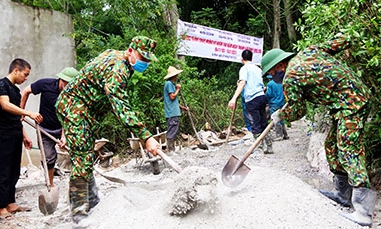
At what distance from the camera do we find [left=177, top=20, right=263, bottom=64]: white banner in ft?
27.9

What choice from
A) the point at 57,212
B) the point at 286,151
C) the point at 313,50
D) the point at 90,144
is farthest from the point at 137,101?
the point at 313,50

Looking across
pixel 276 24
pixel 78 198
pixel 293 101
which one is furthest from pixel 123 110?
pixel 276 24

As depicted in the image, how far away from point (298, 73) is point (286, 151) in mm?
2930

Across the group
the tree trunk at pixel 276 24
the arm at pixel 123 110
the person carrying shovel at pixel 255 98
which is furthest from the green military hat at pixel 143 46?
the tree trunk at pixel 276 24

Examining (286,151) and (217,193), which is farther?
(286,151)

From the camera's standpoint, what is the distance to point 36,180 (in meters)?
5.61

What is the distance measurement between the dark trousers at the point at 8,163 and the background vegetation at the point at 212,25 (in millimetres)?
3221

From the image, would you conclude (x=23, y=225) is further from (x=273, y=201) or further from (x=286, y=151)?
(x=286, y=151)

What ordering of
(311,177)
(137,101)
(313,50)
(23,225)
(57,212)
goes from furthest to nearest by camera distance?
(137,101), (311,177), (57,212), (23,225), (313,50)

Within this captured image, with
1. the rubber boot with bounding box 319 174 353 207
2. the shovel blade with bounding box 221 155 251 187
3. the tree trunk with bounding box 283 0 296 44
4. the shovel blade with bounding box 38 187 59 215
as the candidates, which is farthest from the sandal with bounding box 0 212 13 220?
the tree trunk with bounding box 283 0 296 44

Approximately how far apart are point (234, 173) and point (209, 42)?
6.07 metres

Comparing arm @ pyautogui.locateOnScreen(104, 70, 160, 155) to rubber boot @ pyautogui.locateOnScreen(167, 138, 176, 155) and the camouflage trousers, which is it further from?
rubber boot @ pyautogui.locateOnScreen(167, 138, 176, 155)

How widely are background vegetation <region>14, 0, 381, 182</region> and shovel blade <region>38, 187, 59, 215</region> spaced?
Result: 3211mm

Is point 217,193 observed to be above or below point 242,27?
below
